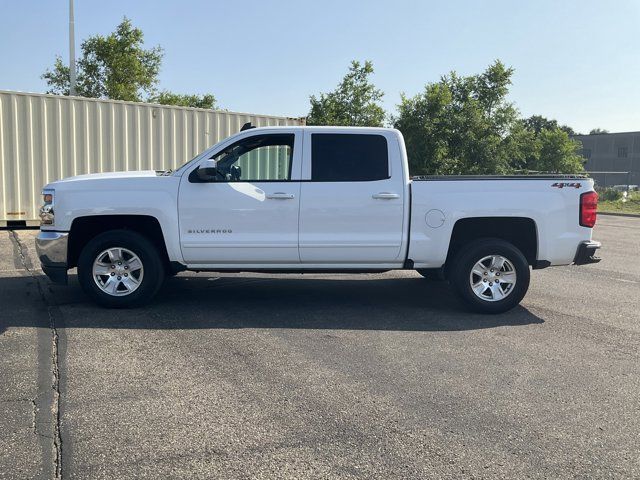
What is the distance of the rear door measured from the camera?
657cm

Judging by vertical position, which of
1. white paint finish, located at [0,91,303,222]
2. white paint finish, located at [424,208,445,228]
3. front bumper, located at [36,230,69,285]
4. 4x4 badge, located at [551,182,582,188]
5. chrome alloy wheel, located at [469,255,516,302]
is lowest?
chrome alloy wheel, located at [469,255,516,302]

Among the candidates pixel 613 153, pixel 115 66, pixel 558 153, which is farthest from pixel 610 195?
pixel 613 153

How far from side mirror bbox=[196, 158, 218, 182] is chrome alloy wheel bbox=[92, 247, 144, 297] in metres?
1.15

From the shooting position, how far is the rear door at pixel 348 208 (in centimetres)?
657

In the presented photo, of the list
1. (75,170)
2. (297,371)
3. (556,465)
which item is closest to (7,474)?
(297,371)

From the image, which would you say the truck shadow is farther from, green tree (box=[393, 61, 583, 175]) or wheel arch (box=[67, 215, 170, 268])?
green tree (box=[393, 61, 583, 175])

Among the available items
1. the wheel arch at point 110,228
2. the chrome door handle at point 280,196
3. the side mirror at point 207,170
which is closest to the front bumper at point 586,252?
the chrome door handle at point 280,196

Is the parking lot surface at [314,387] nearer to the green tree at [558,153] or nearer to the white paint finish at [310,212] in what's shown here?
the white paint finish at [310,212]

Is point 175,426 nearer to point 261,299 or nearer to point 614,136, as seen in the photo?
point 261,299

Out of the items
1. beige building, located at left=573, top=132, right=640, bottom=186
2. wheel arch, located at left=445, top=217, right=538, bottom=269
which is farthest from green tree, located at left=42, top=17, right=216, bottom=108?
beige building, located at left=573, top=132, right=640, bottom=186

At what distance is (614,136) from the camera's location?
79625 millimetres

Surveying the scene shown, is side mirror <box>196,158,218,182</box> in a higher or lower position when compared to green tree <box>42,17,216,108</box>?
lower

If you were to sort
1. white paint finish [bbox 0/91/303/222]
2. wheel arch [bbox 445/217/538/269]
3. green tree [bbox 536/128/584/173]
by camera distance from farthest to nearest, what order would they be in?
1. green tree [bbox 536/128/584/173]
2. white paint finish [bbox 0/91/303/222]
3. wheel arch [bbox 445/217/538/269]

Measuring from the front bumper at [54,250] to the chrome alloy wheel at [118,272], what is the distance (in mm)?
363
